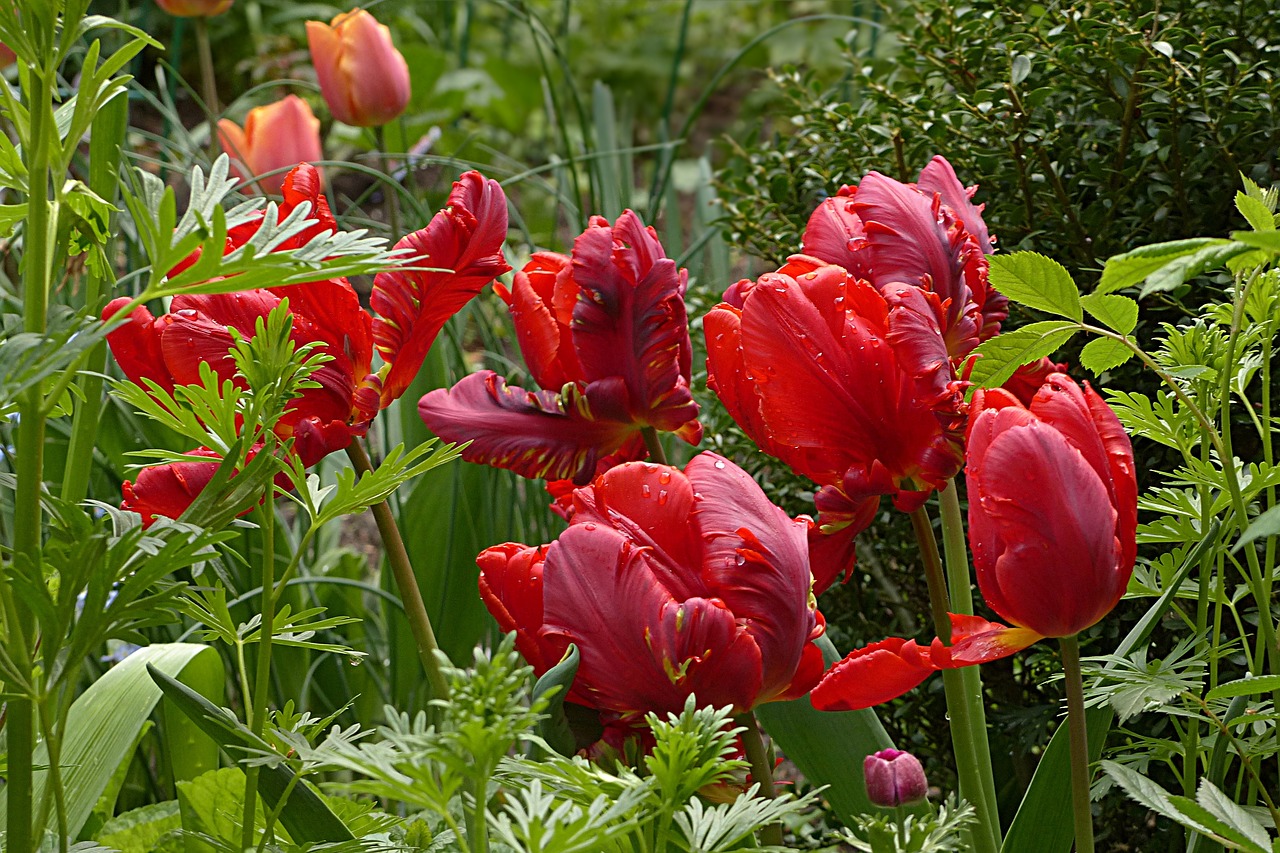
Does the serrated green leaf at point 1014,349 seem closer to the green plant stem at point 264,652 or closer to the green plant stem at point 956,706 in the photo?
the green plant stem at point 956,706

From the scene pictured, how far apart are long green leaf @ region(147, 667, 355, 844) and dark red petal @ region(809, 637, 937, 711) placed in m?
0.23

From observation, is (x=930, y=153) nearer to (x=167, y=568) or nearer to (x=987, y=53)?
(x=987, y=53)

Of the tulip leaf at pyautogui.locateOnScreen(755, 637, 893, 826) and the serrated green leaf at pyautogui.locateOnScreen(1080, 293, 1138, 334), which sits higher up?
the serrated green leaf at pyautogui.locateOnScreen(1080, 293, 1138, 334)

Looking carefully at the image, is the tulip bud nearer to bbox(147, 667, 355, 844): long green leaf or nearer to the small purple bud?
bbox(147, 667, 355, 844): long green leaf

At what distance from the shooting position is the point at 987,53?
1071 millimetres

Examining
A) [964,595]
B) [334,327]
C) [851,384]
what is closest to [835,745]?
[964,595]

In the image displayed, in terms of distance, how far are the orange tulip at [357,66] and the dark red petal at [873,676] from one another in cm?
141

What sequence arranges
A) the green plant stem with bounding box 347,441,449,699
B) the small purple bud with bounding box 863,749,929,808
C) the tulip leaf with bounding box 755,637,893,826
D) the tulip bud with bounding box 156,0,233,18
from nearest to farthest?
the small purple bud with bounding box 863,749,929,808, the green plant stem with bounding box 347,441,449,699, the tulip leaf with bounding box 755,637,893,826, the tulip bud with bounding box 156,0,233,18

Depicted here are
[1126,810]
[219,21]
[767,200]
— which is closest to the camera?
[1126,810]

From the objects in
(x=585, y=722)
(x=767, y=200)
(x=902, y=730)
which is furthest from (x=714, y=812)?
(x=767, y=200)

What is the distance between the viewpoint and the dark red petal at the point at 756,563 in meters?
0.53

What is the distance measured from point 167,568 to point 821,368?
11.9 inches

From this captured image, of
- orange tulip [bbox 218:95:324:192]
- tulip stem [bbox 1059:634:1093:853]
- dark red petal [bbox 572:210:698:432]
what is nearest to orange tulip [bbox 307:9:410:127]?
orange tulip [bbox 218:95:324:192]

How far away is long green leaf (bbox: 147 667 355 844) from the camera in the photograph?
0.53 m
